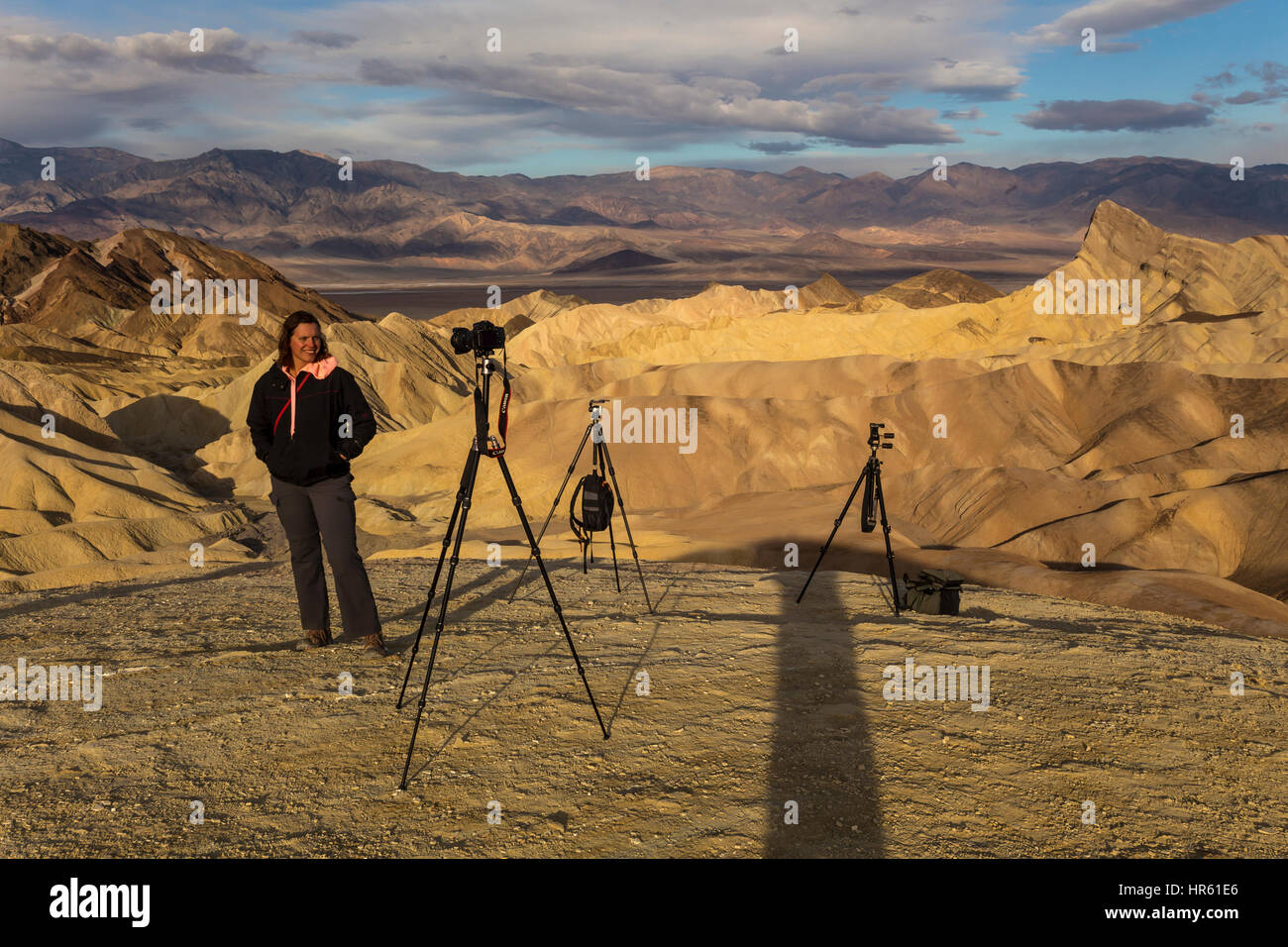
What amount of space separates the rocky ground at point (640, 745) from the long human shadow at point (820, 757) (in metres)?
0.02

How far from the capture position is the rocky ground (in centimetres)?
456

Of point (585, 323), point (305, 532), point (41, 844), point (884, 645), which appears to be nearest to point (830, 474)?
point (884, 645)

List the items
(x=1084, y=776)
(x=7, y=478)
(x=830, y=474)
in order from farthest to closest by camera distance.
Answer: (x=830, y=474), (x=7, y=478), (x=1084, y=776)

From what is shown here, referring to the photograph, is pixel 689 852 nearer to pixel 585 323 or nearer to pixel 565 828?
pixel 565 828

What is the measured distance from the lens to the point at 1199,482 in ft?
93.6

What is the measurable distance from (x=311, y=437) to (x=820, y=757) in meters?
4.33

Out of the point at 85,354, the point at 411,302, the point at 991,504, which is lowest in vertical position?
the point at 991,504

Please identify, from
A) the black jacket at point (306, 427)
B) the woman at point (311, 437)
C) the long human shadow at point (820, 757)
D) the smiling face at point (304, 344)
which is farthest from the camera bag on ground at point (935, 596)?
the smiling face at point (304, 344)

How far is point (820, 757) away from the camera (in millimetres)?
5547

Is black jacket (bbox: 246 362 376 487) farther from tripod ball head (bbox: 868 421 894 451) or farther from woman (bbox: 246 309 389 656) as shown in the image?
tripod ball head (bbox: 868 421 894 451)

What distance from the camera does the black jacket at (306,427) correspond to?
256 inches

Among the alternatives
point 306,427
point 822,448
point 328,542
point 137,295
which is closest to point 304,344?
point 306,427

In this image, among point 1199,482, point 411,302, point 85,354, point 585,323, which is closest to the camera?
point 1199,482

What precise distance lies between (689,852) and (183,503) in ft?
120
